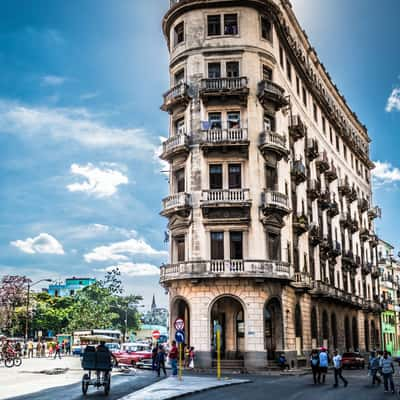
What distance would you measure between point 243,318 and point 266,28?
2222cm

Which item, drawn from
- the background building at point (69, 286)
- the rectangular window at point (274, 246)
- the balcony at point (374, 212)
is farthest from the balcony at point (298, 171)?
the background building at point (69, 286)

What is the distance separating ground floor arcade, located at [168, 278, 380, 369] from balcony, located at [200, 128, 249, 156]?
9.36 metres

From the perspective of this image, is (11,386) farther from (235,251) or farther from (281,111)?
(281,111)

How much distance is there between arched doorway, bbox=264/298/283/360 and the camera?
41.1 m

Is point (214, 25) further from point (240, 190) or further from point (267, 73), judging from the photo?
point (240, 190)

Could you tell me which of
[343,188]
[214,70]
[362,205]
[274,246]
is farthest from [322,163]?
[362,205]

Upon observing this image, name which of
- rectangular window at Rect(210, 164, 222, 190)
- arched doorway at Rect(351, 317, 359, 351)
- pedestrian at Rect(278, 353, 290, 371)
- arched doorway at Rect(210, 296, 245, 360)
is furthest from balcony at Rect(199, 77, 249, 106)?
arched doorway at Rect(351, 317, 359, 351)

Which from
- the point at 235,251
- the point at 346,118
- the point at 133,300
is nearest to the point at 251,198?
the point at 235,251

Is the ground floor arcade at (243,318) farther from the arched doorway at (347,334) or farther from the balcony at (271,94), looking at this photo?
the arched doorway at (347,334)

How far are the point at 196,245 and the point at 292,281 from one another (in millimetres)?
7809

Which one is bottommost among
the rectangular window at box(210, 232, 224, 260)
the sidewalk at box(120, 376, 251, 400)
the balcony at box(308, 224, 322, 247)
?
the sidewalk at box(120, 376, 251, 400)

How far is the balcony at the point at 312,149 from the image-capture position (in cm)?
5291

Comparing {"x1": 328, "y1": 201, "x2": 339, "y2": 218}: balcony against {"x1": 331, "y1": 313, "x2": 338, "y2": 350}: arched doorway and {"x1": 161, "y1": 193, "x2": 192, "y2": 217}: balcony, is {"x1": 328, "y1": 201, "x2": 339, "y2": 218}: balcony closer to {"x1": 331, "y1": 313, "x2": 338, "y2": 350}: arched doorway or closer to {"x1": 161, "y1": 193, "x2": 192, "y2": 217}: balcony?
{"x1": 331, "y1": 313, "x2": 338, "y2": 350}: arched doorway

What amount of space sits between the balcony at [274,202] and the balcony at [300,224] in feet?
14.5
